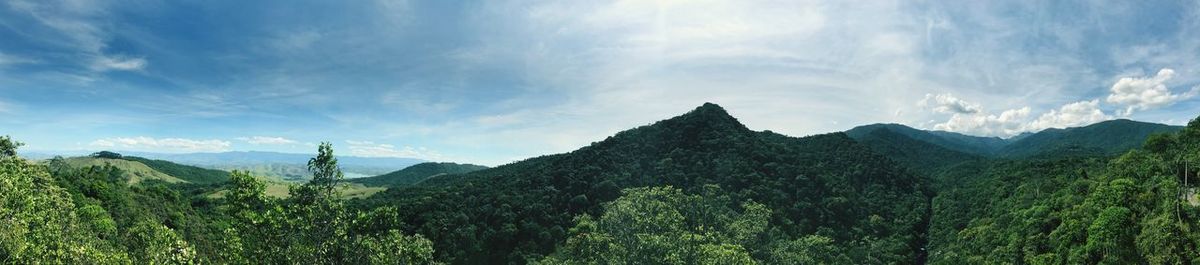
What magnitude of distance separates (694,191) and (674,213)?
2194 inches

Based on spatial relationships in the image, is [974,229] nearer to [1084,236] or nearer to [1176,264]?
[1084,236]

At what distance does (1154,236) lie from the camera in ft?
196

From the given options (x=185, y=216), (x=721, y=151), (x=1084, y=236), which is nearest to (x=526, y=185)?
(x=721, y=151)

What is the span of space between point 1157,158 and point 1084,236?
86.5 ft

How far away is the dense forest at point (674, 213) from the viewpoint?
20688 mm

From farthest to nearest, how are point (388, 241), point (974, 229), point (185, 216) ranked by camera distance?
point (185, 216) < point (974, 229) < point (388, 241)

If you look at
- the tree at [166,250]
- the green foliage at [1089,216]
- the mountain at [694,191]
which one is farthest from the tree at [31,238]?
the green foliage at [1089,216]

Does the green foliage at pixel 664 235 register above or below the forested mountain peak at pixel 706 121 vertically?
below

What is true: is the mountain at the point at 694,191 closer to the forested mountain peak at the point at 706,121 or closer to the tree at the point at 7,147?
the forested mountain peak at the point at 706,121

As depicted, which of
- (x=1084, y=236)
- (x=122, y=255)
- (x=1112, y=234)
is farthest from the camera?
(x=1084, y=236)

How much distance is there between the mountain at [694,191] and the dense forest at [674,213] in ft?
1.58

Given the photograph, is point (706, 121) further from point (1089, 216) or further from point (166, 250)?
point (166, 250)

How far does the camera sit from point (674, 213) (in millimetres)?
72812

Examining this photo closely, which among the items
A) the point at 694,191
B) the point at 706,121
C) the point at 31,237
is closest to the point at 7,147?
the point at 31,237
